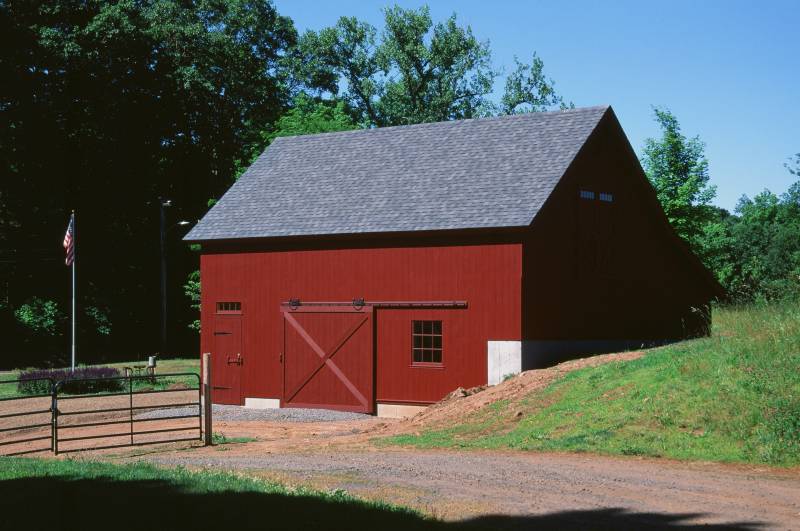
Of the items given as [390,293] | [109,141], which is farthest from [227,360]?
[109,141]

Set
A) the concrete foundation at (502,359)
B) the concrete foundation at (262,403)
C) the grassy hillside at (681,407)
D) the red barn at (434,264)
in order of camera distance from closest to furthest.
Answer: the grassy hillside at (681,407) < the concrete foundation at (502,359) < the red barn at (434,264) < the concrete foundation at (262,403)

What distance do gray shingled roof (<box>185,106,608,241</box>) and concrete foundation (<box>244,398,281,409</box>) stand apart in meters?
4.87

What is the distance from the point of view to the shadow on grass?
400 inches

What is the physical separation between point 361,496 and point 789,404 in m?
8.38

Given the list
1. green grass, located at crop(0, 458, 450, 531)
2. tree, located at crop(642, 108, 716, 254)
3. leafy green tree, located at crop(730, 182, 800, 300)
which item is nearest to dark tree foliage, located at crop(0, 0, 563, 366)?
tree, located at crop(642, 108, 716, 254)

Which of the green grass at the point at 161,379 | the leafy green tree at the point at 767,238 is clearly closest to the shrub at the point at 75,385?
the green grass at the point at 161,379

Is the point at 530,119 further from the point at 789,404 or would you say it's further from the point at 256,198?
the point at 789,404

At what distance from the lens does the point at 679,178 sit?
164 ft

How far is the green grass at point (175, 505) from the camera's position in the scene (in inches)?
402

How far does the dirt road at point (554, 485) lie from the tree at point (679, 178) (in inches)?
1282

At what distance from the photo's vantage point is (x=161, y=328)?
53188mm

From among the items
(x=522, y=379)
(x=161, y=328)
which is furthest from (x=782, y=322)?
(x=161, y=328)

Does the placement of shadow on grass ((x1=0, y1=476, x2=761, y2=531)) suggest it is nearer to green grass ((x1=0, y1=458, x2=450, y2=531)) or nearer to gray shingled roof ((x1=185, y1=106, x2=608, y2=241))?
green grass ((x1=0, y1=458, x2=450, y2=531))

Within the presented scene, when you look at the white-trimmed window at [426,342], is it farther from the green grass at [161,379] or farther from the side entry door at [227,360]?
the green grass at [161,379]
